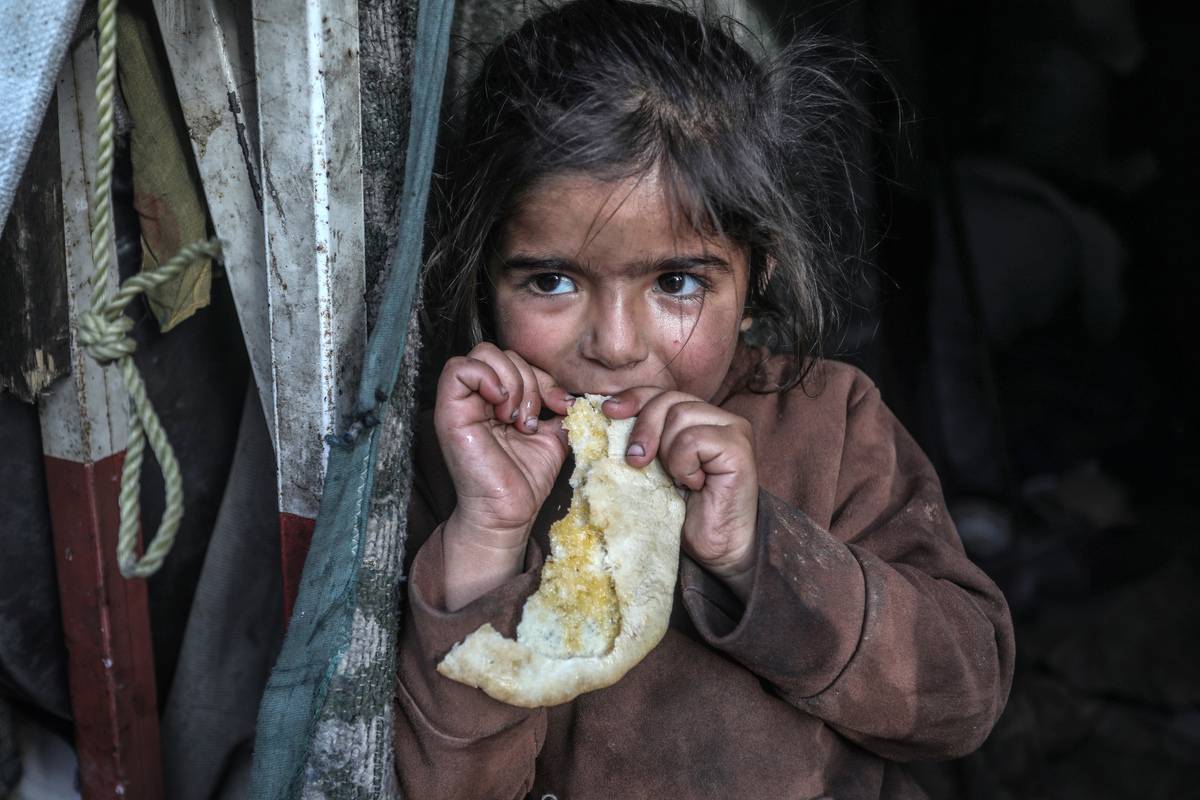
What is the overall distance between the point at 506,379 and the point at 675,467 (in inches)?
9.7

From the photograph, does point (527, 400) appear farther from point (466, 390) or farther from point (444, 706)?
point (444, 706)

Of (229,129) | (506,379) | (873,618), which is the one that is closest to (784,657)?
(873,618)

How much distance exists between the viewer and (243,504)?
1863mm

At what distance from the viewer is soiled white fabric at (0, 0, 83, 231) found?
1060mm

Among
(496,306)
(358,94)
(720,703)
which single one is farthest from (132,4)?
(720,703)

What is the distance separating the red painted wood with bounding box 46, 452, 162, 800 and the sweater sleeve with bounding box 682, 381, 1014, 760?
0.96 m

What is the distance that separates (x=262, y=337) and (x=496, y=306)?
12.9 inches

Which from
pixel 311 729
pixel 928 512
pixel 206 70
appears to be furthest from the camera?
pixel 928 512

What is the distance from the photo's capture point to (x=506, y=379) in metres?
1.37

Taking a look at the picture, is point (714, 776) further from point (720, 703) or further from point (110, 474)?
point (110, 474)

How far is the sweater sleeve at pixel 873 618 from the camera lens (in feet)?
4.40

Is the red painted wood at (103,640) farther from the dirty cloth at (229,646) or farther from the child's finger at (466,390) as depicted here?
the child's finger at (466,390)

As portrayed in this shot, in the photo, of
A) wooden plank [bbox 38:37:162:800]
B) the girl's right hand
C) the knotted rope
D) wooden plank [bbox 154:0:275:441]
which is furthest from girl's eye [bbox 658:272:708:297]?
wooden plank [bbox 38:37:162:800]

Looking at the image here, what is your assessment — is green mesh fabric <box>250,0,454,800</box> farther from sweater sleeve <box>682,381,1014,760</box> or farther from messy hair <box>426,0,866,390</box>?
sweater sleeve <box>682,381,1014,760</box>
